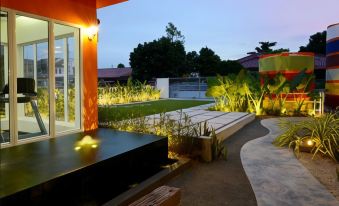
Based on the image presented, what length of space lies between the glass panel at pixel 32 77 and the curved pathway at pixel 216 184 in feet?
9.04

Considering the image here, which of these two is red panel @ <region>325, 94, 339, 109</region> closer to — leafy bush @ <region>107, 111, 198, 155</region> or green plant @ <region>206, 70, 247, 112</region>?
green plant @ <region>206, 70, 247, 112</region>

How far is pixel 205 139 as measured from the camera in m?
4.78

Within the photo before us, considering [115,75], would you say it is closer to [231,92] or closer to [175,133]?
[231,92]

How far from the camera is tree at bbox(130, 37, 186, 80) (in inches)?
1056

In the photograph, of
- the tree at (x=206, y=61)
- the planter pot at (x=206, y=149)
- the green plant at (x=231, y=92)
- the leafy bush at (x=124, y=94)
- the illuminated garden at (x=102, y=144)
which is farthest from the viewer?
the tree at (x=206, y=61)

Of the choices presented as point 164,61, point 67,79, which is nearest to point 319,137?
point 67,79

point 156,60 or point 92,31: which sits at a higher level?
point 156,60

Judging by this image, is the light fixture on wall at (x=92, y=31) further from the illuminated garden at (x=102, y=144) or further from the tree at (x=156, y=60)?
the tree at (x=156, y=60)

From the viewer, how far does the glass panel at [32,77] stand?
4.89 meters

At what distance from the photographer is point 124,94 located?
1472 centimetres

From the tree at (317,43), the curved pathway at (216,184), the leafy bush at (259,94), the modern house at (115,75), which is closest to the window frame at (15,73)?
the curved pathway at (216,184)

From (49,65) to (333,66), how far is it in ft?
36.0

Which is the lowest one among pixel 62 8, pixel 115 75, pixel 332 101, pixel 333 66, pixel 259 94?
pixel 332 101

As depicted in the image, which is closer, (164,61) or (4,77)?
(4,77)
